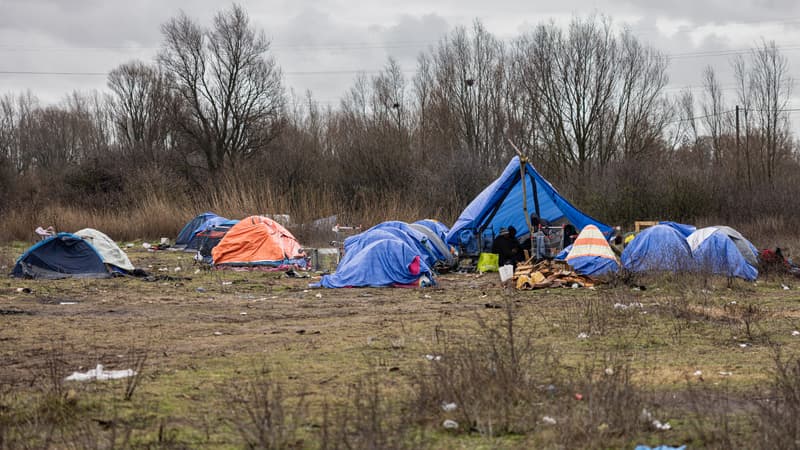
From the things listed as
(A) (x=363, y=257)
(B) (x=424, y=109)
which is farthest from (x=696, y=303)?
(B) (x=424, y=109)

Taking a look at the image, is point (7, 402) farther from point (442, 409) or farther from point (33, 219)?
point (33, 219)

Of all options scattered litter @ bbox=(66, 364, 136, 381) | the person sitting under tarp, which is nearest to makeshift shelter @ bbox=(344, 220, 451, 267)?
the person sitting under tarp

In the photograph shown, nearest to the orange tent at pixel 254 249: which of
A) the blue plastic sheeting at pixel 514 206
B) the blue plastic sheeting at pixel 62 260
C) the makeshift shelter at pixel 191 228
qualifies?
the blue plastic sheeting at pixel 62 260

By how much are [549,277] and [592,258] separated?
125 cm

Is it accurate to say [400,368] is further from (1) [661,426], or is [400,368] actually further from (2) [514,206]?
(2) [514,206]

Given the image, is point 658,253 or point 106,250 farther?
point 106,250

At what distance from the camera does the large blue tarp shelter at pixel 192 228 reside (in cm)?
2783

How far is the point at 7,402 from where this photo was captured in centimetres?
638

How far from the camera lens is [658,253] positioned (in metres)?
17.4

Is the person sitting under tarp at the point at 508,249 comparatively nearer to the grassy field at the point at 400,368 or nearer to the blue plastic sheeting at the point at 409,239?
the blue plastic sheeting at the point at 409,239

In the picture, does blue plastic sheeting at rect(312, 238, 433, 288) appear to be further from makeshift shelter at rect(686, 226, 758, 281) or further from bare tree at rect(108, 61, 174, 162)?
bare tree at rect(108, 61, 174, 162)

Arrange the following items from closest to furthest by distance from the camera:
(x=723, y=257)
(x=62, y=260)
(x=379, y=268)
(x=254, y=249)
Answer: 1. (x=379, y=268)
2. (x=723, y=257)
3. (x=62, y=260)
4. (x=254, y=249)

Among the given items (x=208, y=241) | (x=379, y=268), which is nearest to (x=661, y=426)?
(x=379, y=268)

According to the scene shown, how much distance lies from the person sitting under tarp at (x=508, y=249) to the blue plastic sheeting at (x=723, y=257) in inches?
149
